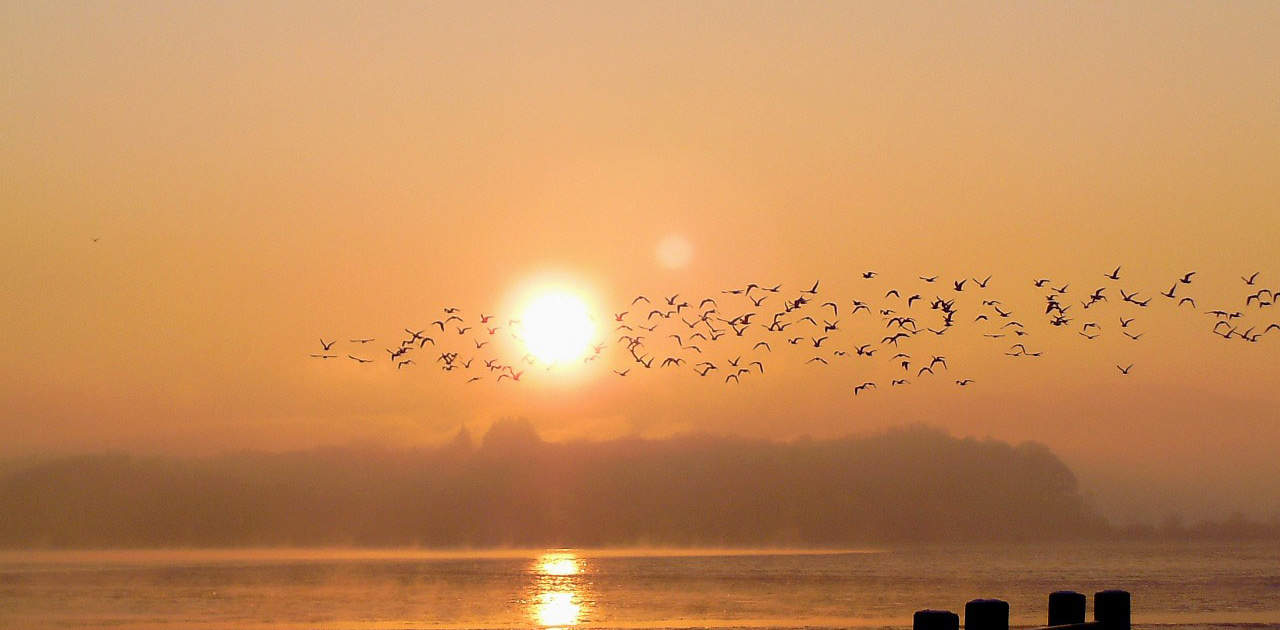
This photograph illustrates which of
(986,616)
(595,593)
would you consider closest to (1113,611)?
(986,616)

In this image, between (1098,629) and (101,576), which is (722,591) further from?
(1098,629)

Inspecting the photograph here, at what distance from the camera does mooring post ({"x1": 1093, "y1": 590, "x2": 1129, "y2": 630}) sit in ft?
39.8

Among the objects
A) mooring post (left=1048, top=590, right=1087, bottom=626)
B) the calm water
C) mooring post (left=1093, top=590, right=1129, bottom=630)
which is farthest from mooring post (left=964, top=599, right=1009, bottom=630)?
the calm water

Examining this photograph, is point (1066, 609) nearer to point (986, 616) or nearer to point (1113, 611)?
point (1113, 611)

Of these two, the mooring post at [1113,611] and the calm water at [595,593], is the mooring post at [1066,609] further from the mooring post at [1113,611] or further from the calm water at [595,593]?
the calm water at [595,593]

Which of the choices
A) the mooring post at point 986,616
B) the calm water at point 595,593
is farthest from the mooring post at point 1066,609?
the calm water at point 595,593

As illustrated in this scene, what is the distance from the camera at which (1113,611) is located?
12164 mm

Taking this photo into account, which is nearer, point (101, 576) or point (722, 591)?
point (722, 591)

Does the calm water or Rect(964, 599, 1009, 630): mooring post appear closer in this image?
Rect(964, 599, 1009, 630): mooring post

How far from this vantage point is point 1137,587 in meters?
109

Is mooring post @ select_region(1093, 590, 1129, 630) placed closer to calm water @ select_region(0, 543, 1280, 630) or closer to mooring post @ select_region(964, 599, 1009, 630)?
mooring post @ select_region(964, 599, 1009, 630)

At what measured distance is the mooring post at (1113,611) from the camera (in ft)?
39.8

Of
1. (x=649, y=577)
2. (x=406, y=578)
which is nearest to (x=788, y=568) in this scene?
(x=649, y=577)

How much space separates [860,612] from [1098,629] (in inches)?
2650
